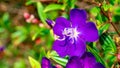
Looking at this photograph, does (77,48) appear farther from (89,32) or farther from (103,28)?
(103,28)

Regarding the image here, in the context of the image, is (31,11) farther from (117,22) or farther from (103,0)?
(103,0)

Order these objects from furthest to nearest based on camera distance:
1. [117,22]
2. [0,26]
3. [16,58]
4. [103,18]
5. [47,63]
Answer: [16,58], [0,26], [117,22], [103,18], [47,63]

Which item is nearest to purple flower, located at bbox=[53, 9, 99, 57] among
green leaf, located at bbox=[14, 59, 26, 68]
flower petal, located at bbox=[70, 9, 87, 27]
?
flower petal, located at bbox=[70, 9, 87, 27]

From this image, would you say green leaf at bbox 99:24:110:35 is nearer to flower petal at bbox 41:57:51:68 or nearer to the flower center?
the flower center

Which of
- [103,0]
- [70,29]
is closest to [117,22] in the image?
[103,0]

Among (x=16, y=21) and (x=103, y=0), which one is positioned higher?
(x=103, y=0)

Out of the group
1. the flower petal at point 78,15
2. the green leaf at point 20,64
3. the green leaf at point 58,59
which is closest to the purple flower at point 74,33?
the flower petal at point 78,15

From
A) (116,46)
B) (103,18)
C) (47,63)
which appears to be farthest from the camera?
(103,18)
